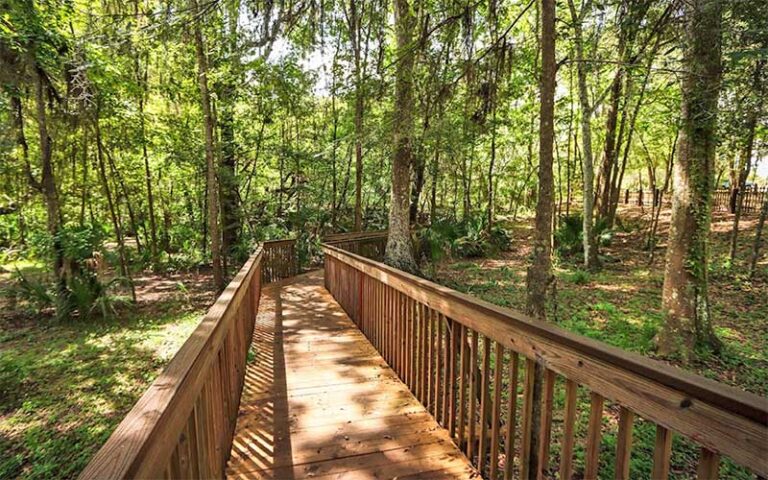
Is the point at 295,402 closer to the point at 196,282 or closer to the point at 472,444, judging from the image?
the point at 472,444

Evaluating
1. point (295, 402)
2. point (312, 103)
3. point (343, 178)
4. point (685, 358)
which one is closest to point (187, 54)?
point (312, 103)

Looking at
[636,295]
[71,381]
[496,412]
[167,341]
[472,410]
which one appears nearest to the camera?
[496,412]

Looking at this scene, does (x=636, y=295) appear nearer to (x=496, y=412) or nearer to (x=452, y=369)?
(x=452, y=369)

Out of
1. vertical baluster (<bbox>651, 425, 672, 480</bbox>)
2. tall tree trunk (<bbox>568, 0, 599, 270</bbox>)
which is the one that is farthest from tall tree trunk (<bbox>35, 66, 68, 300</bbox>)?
tall tree trunk (<bbox>568, 0, 599, 270</bbox>)

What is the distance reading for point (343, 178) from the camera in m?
14.9

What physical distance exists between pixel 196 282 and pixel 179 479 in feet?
34.8

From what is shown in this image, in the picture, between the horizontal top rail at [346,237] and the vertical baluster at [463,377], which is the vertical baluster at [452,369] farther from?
the horizontal top rail at [346,237]

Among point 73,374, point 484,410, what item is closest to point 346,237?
point 73,374

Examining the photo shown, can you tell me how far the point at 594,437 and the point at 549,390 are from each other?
0.24 metres

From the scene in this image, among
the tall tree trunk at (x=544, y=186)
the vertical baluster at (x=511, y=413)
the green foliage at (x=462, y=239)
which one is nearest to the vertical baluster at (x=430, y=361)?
the tall tree trunk at (x=544, y=186)

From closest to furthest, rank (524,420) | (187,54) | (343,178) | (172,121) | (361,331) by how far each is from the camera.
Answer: (524,420)
(361,331)
(187,54)
(172,121)
(343,178)

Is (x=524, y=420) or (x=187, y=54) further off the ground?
(x=187, y=54)

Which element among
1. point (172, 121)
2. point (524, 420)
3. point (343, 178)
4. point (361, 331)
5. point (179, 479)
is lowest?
point (361, 331)

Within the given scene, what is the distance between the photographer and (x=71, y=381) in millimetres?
5211
